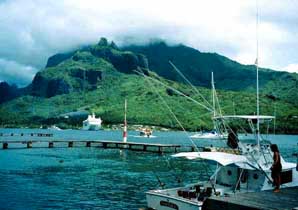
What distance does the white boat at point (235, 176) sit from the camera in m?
24.7

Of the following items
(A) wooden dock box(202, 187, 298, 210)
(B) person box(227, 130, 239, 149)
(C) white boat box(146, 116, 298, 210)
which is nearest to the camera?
(A) wooden dock box(202, 187, 298, 210)

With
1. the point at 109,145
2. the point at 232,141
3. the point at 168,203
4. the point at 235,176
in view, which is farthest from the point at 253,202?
the point at 109,145

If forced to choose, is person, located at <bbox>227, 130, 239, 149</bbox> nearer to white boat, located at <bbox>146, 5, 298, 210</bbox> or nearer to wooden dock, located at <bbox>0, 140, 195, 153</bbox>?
white boat, located at <bbox>146, 5, 298, 210</bbox>

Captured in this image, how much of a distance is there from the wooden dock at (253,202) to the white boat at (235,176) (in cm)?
711

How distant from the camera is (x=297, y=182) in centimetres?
2784

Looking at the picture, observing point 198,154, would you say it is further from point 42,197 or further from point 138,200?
point 42,197

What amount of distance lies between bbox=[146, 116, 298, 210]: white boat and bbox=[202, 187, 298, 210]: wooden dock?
7.11 m

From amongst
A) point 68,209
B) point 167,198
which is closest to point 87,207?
point 68,209

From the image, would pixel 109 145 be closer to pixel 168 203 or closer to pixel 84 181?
pixel 84 181

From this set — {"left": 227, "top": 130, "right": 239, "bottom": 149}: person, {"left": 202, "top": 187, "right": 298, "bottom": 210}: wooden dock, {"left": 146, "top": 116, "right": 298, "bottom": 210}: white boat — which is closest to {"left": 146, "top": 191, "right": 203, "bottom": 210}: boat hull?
{"left": 146, "top": 116, "right": 298, "bottom": 210}: white boat

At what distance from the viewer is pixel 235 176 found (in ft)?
89.2

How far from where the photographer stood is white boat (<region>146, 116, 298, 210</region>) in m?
24.7

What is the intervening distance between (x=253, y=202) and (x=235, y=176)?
40.2 ft

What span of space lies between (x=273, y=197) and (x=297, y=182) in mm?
12067
